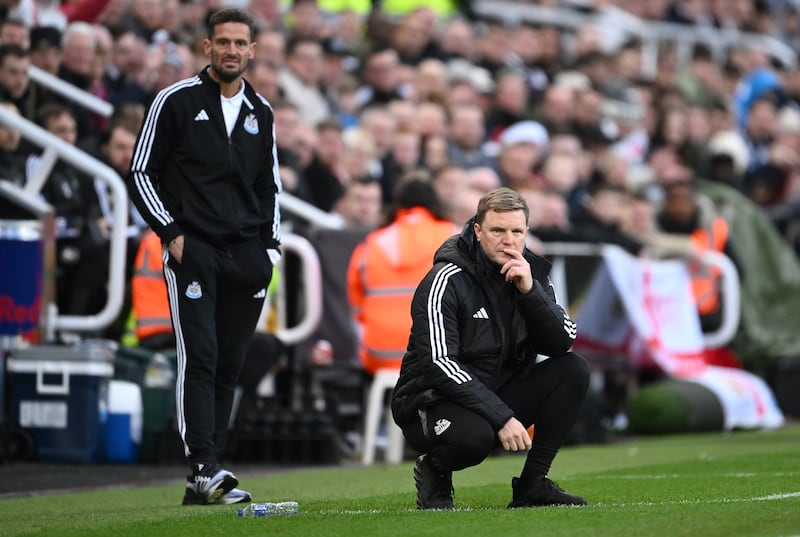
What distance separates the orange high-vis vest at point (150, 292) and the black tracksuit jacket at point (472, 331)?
454cm

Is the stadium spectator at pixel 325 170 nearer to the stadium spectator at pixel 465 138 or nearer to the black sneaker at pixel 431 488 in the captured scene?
the stadium spectator at pixel 465 138

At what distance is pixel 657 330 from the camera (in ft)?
52.7

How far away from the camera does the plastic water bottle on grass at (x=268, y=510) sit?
25.1 feet

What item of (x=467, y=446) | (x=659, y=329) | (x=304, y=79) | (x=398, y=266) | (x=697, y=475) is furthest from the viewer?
(x=304, y=79)

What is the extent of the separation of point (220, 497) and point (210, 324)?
88 centimetres

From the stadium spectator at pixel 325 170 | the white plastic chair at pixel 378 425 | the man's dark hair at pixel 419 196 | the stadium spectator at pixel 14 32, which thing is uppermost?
the stadium spectator at pixel 14 32

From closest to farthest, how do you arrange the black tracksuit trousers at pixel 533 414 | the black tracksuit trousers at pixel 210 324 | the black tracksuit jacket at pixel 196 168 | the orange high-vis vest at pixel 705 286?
the black tracksuit trousers at pixel 533 414
the black tracksuit trousers at pixel 210 324
the black tracksuit jacket at pixel 196 168
the orange high-vis vest at pixel 705 286

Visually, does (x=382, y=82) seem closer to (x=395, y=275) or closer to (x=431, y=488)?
(x=395, y=275)

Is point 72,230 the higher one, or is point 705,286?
point 72,230

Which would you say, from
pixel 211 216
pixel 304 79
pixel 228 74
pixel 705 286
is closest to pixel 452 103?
pixel 304 79

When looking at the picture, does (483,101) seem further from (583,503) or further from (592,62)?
(583,503)

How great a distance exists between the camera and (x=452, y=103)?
61.1 feet

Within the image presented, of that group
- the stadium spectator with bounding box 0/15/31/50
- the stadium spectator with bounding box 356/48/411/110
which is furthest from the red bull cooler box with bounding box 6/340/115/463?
the stadium spectator with bounding box 356/48/411/110

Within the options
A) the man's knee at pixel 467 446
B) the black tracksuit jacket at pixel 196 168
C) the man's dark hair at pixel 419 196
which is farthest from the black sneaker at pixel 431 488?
the man's dark hair at pixel 419 196
